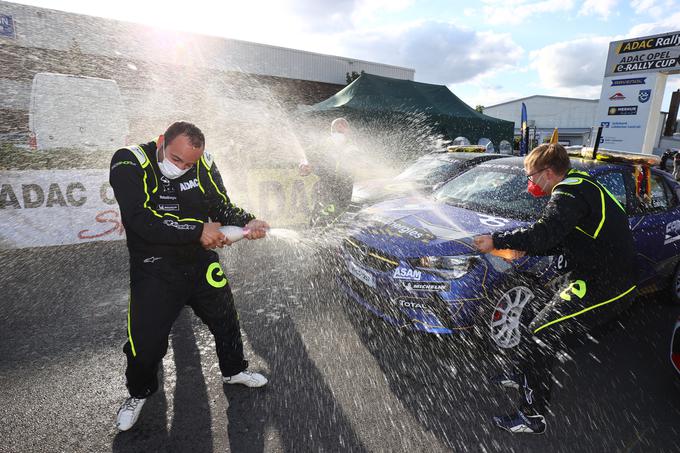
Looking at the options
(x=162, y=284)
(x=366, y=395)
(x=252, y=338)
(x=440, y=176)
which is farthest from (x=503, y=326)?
(x=440, y=176)

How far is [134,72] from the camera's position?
690 inches

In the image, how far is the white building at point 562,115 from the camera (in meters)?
41.6

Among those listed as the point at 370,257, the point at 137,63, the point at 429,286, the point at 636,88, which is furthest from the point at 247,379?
the point at 137,63

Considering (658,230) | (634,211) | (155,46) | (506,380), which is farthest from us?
(155,46)

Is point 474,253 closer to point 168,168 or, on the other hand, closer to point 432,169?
point 168,168

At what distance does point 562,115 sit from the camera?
4434 cm

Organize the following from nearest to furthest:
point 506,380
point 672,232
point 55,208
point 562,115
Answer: point 506,380
point 672,232
point 55,208
point 562,115

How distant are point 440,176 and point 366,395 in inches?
166

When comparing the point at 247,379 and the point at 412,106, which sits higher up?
the point at 412,106

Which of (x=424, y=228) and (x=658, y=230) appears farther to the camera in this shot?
(x=658, y=230)

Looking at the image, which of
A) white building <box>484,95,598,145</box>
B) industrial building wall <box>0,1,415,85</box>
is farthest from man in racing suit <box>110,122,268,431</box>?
white building <box>484,95,598,145</box>

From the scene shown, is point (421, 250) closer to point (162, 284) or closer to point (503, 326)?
point (503, 326)

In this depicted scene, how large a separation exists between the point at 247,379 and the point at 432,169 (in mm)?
4791

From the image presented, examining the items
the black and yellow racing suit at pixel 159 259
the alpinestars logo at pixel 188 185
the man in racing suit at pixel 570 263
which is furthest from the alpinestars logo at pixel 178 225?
the man in racing suit at pixel 570 263
